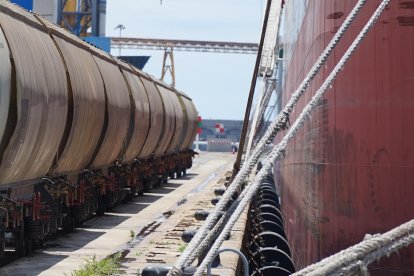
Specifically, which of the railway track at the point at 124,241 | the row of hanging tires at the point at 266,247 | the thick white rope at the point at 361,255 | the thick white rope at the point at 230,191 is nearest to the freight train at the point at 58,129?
the railway track at the point at 124,241

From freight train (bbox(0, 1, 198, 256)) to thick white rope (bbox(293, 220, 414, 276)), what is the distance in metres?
6.38

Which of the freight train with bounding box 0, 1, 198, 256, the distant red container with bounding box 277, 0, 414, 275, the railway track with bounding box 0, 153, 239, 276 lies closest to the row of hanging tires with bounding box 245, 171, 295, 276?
the distant red container with bounding box 277, 0, 414, 275

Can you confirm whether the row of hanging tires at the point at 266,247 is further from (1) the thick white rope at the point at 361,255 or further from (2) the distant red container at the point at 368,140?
(1) the thick white rope at the point at 361,255

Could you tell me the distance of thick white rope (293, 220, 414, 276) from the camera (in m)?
4.34

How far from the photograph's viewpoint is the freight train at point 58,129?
10.3 m

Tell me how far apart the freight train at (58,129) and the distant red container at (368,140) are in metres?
4.50

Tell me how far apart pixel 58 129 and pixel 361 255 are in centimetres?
877

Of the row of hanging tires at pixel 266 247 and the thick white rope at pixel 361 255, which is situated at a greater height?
the thick white rope at pixel 361 255

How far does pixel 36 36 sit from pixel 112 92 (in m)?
5.29

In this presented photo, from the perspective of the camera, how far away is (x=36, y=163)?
1169 cm

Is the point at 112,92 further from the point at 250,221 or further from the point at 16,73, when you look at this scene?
the point at 16,73

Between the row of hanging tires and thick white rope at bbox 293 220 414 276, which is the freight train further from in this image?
thick white rope at bbox 293 220 414 276

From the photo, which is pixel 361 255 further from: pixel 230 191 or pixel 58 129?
pixel 58 129

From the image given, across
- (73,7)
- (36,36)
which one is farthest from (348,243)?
(73,7)
